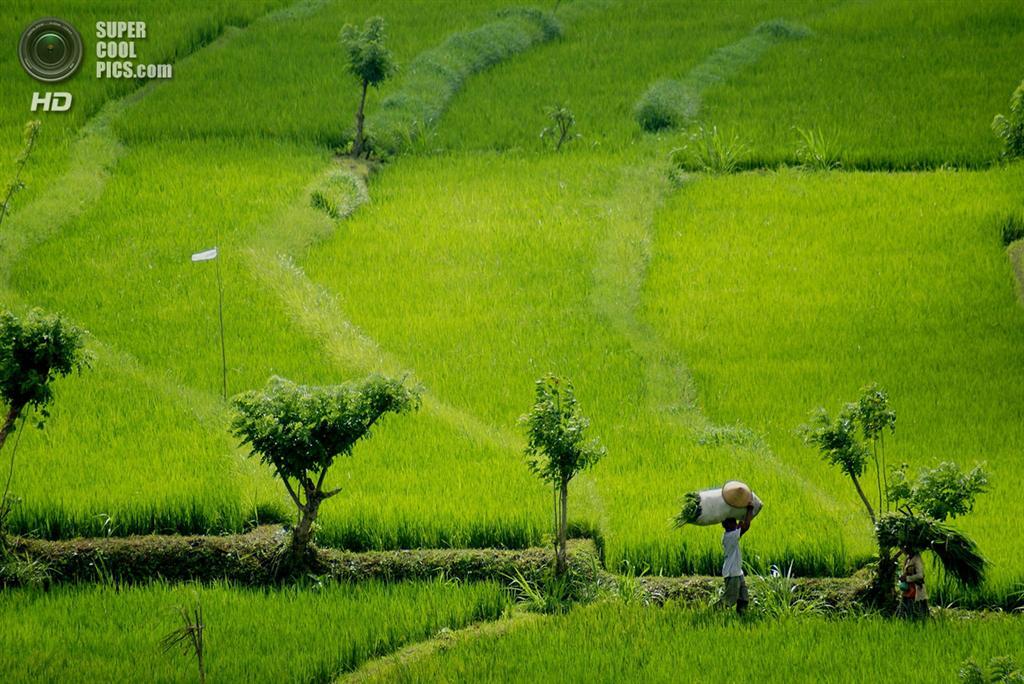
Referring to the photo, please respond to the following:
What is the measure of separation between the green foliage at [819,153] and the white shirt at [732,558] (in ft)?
33.8

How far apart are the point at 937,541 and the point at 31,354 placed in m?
6.92

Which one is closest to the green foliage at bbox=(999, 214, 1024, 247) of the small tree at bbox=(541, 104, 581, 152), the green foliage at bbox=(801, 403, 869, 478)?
the small tree at bbox=(541, 104, 581, 152)

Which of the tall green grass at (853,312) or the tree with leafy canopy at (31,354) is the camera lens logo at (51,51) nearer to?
the tall green grass at (853,312)

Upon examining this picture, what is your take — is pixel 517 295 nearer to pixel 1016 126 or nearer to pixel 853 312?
pixel 853 312

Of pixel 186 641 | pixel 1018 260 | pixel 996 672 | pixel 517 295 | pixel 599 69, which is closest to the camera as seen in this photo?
pixel 996 672

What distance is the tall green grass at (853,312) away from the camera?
566 inches

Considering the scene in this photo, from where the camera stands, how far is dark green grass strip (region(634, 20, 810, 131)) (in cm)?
2258

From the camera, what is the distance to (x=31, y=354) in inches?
491

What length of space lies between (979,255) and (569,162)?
5.76 metres

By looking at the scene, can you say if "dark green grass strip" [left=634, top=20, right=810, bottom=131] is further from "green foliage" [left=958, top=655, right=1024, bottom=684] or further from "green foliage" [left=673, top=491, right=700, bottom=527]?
"green foliage" [left=958, top=655, right=1024, bottom=684]

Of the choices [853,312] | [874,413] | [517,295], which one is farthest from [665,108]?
[874,413]

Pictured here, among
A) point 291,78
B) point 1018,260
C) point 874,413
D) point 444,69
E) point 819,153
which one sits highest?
point 444,69

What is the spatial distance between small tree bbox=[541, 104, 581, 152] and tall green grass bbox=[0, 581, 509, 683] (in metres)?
11.0

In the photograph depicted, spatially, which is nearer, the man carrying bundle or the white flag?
the man carrying bundle
